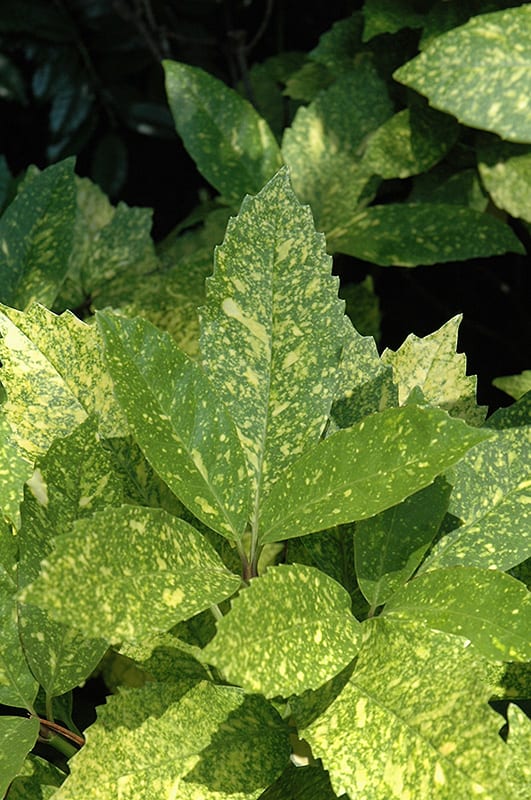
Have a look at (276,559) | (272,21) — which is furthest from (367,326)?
(272,21)

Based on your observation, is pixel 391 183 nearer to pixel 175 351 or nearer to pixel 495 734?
pixel 175 351

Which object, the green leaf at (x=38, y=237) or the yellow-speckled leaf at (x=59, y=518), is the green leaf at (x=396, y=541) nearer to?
the yellow-speckled leaf at (x=59, y=518)

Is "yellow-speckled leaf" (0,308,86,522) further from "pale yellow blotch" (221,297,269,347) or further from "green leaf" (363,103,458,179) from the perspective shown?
"green leaf" (363,103,458,179)

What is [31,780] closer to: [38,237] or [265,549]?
[265,549]

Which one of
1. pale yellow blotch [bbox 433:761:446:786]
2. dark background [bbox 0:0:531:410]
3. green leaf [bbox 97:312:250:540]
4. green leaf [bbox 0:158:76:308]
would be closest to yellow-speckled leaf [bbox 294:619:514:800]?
pale yellow blotch [bbox 433:761:446:786]

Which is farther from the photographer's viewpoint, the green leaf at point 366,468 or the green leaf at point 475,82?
the green leaf at point 475,82

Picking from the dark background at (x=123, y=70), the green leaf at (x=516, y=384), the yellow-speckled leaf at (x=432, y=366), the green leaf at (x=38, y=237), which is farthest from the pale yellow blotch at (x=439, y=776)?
the dark background at (x=123, y=70)
